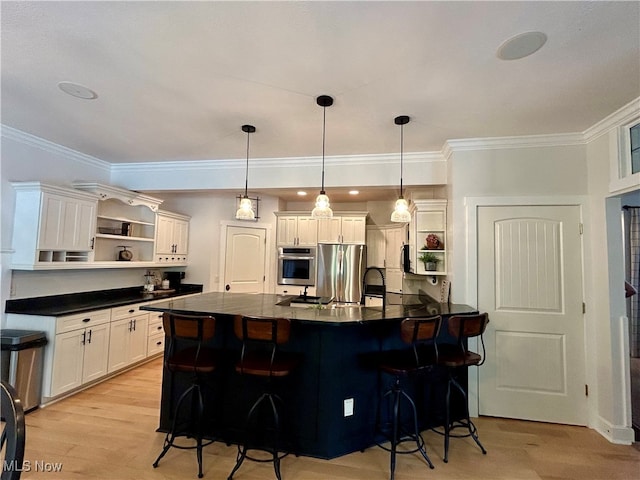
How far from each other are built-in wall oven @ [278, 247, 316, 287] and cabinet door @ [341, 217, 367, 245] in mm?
592

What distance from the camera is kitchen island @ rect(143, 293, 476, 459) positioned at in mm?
2457

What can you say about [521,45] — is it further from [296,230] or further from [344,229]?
[296,230]

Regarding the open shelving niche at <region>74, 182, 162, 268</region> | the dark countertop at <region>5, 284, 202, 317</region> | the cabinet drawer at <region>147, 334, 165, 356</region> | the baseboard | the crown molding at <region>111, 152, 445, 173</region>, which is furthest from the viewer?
the cabinet drawer at <region>147, 334, 165, 356</region>

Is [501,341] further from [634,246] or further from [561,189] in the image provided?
[634,246]

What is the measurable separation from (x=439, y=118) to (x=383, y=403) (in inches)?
96.1

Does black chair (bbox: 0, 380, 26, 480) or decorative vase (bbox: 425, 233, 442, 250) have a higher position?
decorative vase (bbox: 425, 233, 442, 250)

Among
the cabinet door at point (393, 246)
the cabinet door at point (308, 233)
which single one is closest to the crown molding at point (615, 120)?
the cabinet door at point (393, 246)

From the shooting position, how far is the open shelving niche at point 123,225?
159 inches

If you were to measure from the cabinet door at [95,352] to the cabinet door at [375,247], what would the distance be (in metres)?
3.93

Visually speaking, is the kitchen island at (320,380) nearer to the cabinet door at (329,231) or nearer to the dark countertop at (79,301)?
the dark countertop at (79,301)

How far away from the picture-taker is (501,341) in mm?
3104

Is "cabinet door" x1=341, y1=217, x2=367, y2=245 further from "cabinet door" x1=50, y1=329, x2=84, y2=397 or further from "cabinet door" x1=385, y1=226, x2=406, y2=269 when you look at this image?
"cabinet door" x1=50, y1=329, x2=84, y2=397

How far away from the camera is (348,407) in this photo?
251cm

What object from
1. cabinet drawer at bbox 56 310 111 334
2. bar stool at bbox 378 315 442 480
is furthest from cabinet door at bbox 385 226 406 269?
cabinet drawer at bbox 56 310 111 334
